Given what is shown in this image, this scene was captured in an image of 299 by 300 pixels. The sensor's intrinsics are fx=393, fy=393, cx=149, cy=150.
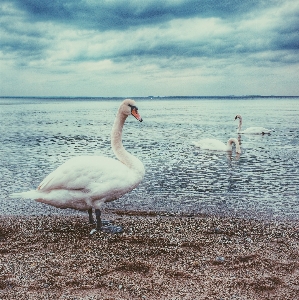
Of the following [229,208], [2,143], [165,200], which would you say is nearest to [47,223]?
[165,200]

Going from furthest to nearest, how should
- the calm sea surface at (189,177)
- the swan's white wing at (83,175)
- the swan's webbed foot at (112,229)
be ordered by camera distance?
the calm sea surface at (189,177) < the swan's webbed foot at (112,229) < the swan's white wing at (83,175)

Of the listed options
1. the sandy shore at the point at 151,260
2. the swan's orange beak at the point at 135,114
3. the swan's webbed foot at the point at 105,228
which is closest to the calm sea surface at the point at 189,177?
the sandy shore at the point at 151,260

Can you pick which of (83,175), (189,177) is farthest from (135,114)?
(189,177)

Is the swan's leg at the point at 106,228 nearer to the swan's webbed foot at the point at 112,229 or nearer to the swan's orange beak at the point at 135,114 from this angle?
the swan's webbed foot at the point at 112,229

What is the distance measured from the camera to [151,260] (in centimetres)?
540

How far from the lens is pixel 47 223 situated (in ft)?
Answer: 24.2

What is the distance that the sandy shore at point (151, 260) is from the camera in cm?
453

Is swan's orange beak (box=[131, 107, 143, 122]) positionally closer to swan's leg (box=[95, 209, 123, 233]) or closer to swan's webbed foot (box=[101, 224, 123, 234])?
swan's leg (box=[95, 209, 123, 233])

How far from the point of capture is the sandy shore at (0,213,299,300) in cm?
453

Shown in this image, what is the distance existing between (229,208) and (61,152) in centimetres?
1058

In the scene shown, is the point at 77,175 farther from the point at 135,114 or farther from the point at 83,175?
the point at 135,114

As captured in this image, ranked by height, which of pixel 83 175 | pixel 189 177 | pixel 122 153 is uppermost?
pixel 122 153

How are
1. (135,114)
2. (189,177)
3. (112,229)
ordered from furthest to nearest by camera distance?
(189,177) → (135,114) → (112,229)

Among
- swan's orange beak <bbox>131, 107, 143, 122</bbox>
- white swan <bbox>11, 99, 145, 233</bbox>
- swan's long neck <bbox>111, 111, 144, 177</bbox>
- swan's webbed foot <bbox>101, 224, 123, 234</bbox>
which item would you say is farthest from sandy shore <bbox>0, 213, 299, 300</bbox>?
swan's orange beak <bbox>131, 107, 143, 122</bbox>
